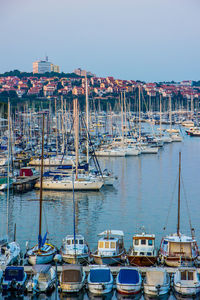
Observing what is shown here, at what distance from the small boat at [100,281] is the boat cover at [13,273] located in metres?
1.98

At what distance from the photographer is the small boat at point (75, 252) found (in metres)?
17.7

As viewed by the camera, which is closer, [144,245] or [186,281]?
[186,281]

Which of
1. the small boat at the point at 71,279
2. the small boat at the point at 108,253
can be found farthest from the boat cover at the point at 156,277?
the small boat at the point at 108,253

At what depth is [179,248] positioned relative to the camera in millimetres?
17688

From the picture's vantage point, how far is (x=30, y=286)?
15648 millimetres

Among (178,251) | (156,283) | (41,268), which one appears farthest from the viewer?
(178,251)

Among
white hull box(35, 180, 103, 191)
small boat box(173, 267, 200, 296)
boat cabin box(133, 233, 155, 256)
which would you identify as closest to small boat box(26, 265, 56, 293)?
boat cabin box(133, 233, 155, 256)

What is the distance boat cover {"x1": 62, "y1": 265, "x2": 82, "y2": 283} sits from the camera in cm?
1560

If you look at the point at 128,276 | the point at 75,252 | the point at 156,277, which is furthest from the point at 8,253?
the point at 156,277

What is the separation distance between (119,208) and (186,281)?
470 inches

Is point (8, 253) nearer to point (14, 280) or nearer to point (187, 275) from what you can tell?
point (14, 280)

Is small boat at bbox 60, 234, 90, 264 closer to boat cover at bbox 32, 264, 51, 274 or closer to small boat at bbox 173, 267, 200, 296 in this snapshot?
boat cover at bbox 32, 264, 51, 274

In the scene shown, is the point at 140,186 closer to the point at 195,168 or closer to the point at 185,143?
the point at 195,168

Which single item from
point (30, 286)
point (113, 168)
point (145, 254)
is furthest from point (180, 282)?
point (113, 168)
